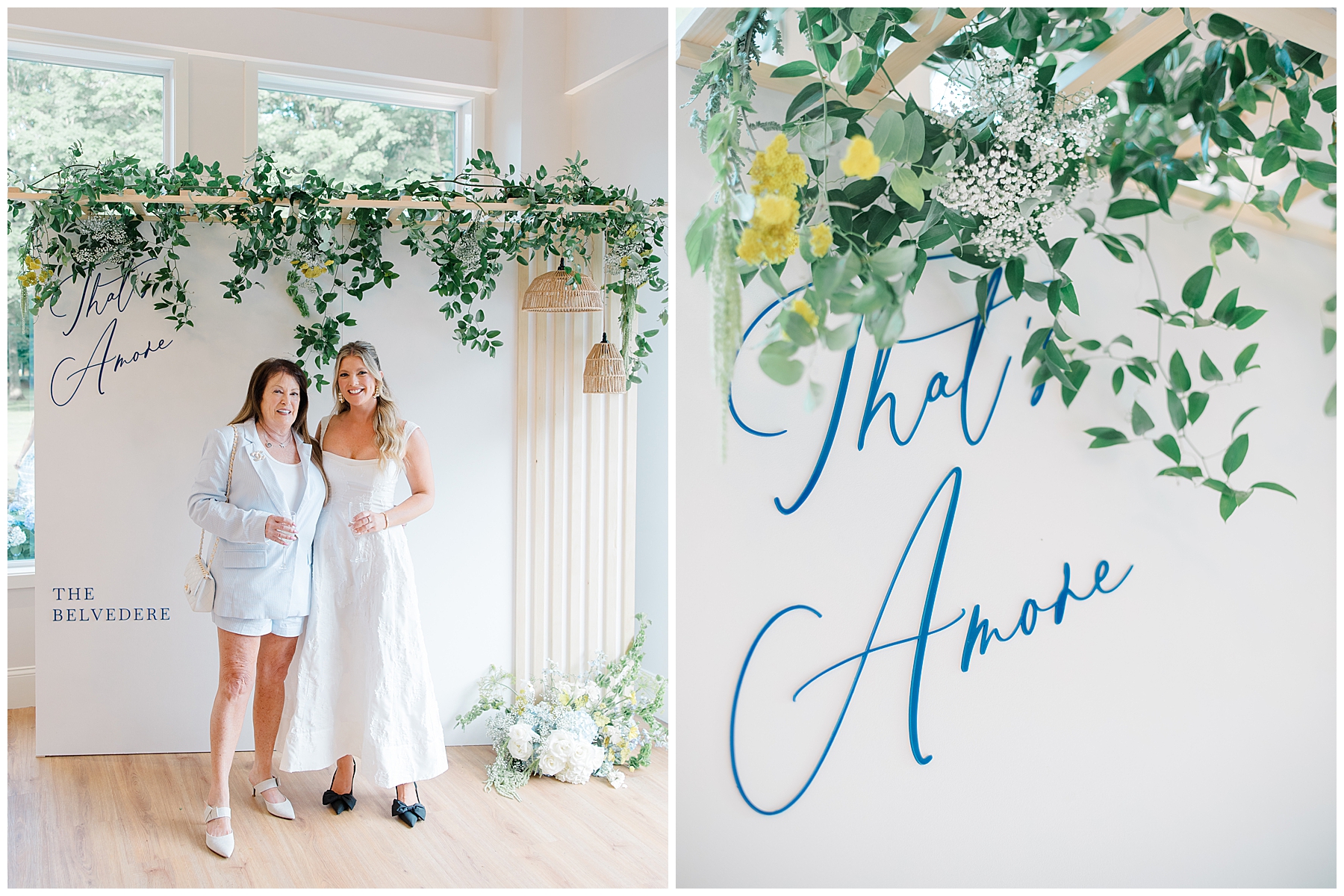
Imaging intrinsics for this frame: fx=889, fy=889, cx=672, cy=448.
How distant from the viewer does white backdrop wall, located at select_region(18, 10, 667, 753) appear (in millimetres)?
3002

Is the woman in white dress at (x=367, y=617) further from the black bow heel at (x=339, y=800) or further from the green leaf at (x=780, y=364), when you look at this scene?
the green leaf at (x=780, y=364)

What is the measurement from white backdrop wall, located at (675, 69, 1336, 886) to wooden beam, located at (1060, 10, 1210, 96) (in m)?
0.24

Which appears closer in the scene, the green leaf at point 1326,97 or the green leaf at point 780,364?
the green leaf at point 780,364

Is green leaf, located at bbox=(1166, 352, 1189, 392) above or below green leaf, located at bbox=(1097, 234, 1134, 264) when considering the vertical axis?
below

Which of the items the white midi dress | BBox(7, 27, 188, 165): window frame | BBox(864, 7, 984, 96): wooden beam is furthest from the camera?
BBox(7, 27, 188, 165): window frame

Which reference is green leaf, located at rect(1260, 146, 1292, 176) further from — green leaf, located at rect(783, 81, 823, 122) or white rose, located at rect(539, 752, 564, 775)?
white rose, located at rect(539, 752, 564, 775)

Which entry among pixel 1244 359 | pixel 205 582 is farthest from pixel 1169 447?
pixel 205 582

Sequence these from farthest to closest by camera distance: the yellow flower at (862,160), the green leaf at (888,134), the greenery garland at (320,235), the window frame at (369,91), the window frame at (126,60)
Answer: the window frame at (369,91) < the window frame at (126,60) < the greenery garland at (320,235) < the green leaf at (888,134) < the yellow flower at (862,160)

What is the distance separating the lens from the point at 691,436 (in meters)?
1.26

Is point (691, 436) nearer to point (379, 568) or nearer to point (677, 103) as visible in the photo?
point (677, 103)

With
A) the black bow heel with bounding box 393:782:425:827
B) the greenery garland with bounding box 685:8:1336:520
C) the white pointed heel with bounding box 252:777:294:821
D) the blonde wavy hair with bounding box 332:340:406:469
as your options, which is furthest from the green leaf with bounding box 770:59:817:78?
the white pointed heel with bounding box 252:777:294:821

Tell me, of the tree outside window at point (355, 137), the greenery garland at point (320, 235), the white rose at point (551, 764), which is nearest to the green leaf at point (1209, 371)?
the greenery garland at point (320, 235)

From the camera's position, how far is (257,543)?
2.51 m

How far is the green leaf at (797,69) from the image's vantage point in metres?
1.15
